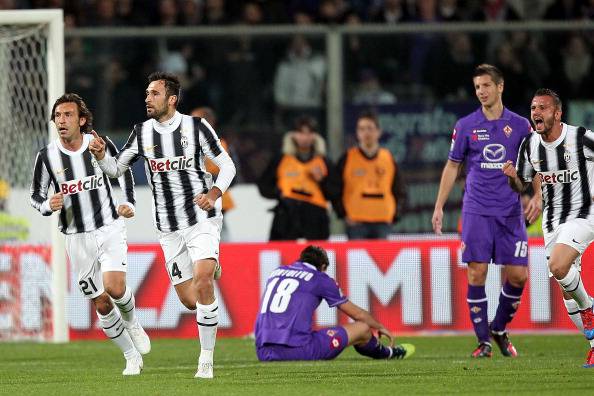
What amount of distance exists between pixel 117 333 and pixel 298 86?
6296mm

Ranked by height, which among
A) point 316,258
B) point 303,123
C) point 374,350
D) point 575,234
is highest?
point 303,123

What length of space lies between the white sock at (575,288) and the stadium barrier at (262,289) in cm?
398

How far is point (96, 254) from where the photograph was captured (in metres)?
10.7

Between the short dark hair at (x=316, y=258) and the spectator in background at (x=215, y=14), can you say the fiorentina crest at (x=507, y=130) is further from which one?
the spectator in background at (x=215, y=14)

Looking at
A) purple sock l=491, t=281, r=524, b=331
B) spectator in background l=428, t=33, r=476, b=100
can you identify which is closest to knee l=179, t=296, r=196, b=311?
purple sock l=491, t=281, r=524, b=331

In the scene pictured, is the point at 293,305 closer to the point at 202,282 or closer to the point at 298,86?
the point at 202,282

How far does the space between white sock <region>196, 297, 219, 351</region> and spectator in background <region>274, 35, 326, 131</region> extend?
260 inches

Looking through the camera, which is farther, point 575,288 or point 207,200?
point 575,288

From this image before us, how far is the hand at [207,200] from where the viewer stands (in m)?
9.55

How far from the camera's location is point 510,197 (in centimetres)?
1146

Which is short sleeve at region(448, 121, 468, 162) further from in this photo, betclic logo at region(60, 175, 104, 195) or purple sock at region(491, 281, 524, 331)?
betclic logo at region(60, 175, 104, 195)

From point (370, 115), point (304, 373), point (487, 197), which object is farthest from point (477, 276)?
point (370, 115)

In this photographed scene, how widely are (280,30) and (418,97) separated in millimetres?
1763

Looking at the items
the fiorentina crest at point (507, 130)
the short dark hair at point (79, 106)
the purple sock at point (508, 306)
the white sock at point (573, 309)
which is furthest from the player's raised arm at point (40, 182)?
the white sock at point (573, 309)
